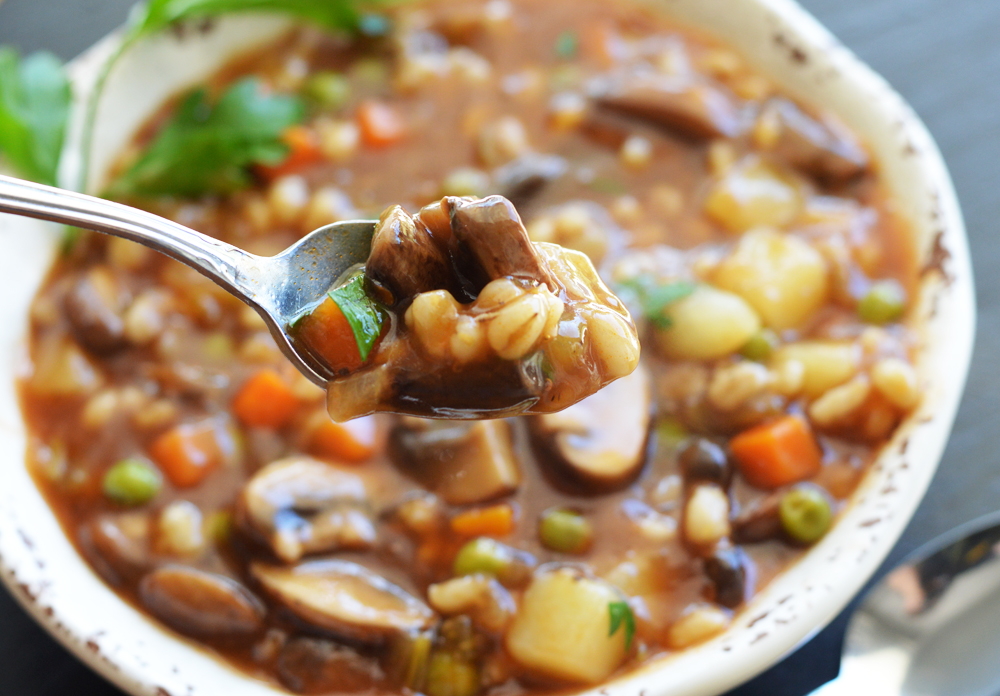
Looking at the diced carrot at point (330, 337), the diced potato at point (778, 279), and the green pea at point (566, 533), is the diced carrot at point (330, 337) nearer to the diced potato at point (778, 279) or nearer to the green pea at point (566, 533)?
the green pea at point (566, 533)

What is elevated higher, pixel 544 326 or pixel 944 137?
pixel 544 326

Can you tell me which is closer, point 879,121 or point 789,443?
point 789,443

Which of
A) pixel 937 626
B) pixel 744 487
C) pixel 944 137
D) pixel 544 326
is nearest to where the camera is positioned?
pixel 544 326

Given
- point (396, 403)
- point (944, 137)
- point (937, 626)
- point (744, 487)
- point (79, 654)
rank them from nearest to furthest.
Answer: point (396, 403) → point (79, 654) → point (937, 626) → point (744, 487) → point (944, 137)

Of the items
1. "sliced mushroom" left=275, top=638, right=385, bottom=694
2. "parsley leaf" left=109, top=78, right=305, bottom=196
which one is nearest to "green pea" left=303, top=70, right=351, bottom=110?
"parsley leaf" left=109, top=78, right=305, bottom=196

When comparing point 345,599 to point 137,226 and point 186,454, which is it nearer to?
point 186,454

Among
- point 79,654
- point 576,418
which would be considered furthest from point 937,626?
point 79,654

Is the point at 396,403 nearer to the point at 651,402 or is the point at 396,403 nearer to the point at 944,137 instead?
the point at 651,402
